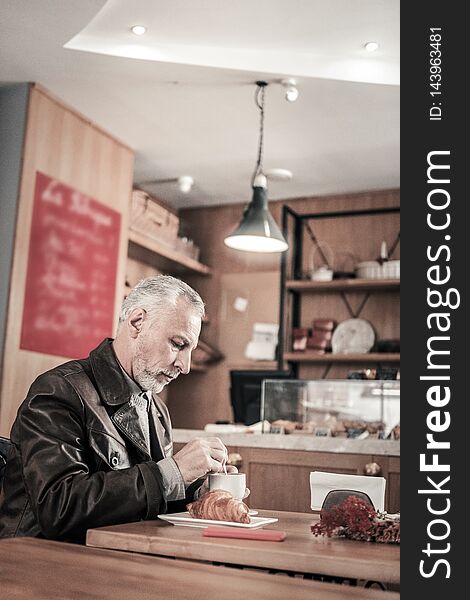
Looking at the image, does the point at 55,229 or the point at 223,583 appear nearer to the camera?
the point at 223,583

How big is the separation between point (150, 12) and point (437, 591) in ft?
10.3

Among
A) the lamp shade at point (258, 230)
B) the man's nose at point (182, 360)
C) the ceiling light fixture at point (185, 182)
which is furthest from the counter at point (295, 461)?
the ceiling light fixture at point (185, 182)

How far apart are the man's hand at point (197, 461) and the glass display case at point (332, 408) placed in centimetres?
195

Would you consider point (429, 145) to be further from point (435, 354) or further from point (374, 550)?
point (374, 550)

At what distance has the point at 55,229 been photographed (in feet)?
13.4

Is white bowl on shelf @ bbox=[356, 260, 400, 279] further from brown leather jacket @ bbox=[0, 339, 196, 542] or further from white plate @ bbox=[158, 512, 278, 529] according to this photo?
white plate @ bbox=[158, 512, 278, 529]

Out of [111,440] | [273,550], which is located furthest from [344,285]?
[273,550]

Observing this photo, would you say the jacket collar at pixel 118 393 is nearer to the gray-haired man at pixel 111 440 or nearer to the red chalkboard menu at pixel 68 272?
the gray-haired man at pixel 111 440

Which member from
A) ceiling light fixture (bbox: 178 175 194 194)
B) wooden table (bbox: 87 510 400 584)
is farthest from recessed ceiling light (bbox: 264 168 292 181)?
wooden table (bbox: 87 510 400 584)

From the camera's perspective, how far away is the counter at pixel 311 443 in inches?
124

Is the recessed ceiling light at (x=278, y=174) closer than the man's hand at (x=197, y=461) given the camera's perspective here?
No

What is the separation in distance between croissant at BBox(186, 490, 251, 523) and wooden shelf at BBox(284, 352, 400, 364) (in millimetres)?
3785

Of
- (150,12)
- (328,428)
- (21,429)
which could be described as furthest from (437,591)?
(150,12)

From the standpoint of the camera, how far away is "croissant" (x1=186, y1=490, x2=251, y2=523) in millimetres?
1359
